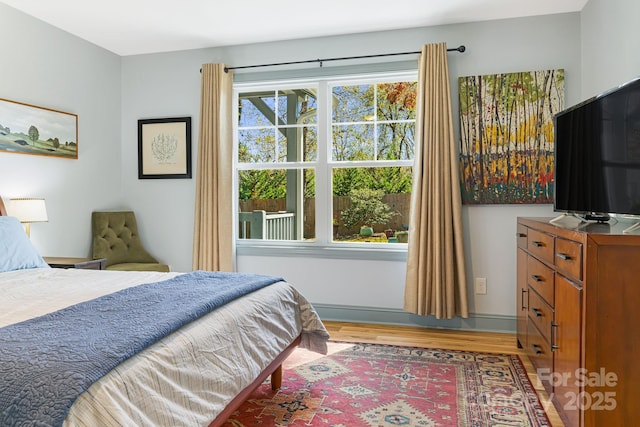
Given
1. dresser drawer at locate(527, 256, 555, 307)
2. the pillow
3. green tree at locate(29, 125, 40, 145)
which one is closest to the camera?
dresser drawer at locate(527, 256, 555, 307)

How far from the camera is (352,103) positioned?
13.1 ft

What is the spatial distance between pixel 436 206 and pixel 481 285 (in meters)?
0.76

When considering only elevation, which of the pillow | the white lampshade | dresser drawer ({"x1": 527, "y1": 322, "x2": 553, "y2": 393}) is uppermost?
the white lampshade

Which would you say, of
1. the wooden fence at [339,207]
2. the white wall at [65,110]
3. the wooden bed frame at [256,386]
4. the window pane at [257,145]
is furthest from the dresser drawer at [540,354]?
the white wall at [65,110]

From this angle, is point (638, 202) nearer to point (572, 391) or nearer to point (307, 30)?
point (572, 391)

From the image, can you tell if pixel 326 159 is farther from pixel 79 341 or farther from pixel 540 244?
pixel 79 341

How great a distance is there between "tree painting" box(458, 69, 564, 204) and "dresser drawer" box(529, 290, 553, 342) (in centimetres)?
106

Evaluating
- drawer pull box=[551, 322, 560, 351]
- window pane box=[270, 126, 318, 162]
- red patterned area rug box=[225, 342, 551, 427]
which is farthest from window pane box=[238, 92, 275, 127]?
drawer pull box=[551, 322, 560, 351]

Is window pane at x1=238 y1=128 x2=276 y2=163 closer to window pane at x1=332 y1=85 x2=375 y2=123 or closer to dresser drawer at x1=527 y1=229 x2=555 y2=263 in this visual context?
window pane at x1=332 y1=85 x2=375 y2=123

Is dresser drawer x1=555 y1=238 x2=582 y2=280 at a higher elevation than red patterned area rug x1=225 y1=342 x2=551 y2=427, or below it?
higher

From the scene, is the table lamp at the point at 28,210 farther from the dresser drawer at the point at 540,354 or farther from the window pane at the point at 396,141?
the dresser drawer at the point at 540,354

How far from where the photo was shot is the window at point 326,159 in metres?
3.90

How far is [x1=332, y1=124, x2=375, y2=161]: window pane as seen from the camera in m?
3.95

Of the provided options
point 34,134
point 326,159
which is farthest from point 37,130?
point 326,159
